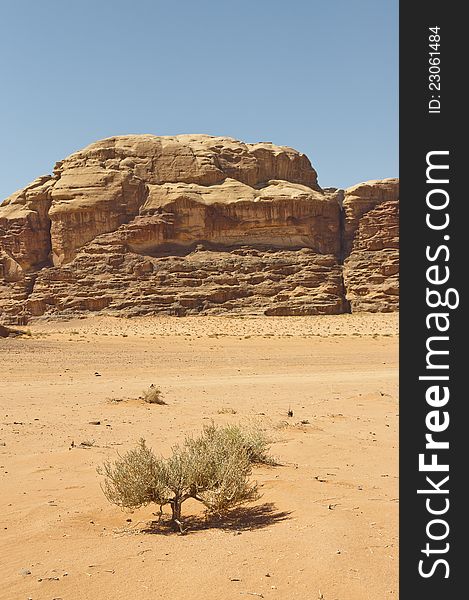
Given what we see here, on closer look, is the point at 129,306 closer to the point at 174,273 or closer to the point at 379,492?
the point at 174,273

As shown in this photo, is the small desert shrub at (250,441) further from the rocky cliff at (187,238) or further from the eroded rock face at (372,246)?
the eroded rock face at (372,246)

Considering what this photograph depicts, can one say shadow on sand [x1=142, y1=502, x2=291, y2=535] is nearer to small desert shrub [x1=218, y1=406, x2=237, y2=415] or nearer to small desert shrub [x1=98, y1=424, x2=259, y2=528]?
small desert shrub [x1=98, y1=424, x2=259, y2=528]

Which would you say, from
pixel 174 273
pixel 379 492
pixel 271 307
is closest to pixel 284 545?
pixel 379 492

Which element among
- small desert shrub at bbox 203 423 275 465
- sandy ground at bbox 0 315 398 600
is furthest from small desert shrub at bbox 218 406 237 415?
A: small desert shrub at bbox 203 423 275 465

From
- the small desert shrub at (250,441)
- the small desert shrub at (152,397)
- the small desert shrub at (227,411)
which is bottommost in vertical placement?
the small desert shrub at (227,411)

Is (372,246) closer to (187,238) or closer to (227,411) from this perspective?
(187,238)

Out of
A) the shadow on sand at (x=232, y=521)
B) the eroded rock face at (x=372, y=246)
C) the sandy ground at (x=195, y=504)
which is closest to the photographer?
the sandy ground at (x=195, y=504)

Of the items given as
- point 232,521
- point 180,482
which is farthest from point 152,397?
point 232,521

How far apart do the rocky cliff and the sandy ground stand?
125 ft

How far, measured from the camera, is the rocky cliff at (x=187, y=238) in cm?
5616

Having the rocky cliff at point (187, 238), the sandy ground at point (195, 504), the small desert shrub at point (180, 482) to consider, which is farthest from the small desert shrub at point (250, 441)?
the rocky cliff at point (187, 238)

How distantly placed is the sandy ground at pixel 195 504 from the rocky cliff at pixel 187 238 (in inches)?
1504

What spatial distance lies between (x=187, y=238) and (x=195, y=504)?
55022 mm

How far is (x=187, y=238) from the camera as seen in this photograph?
2361 inches
